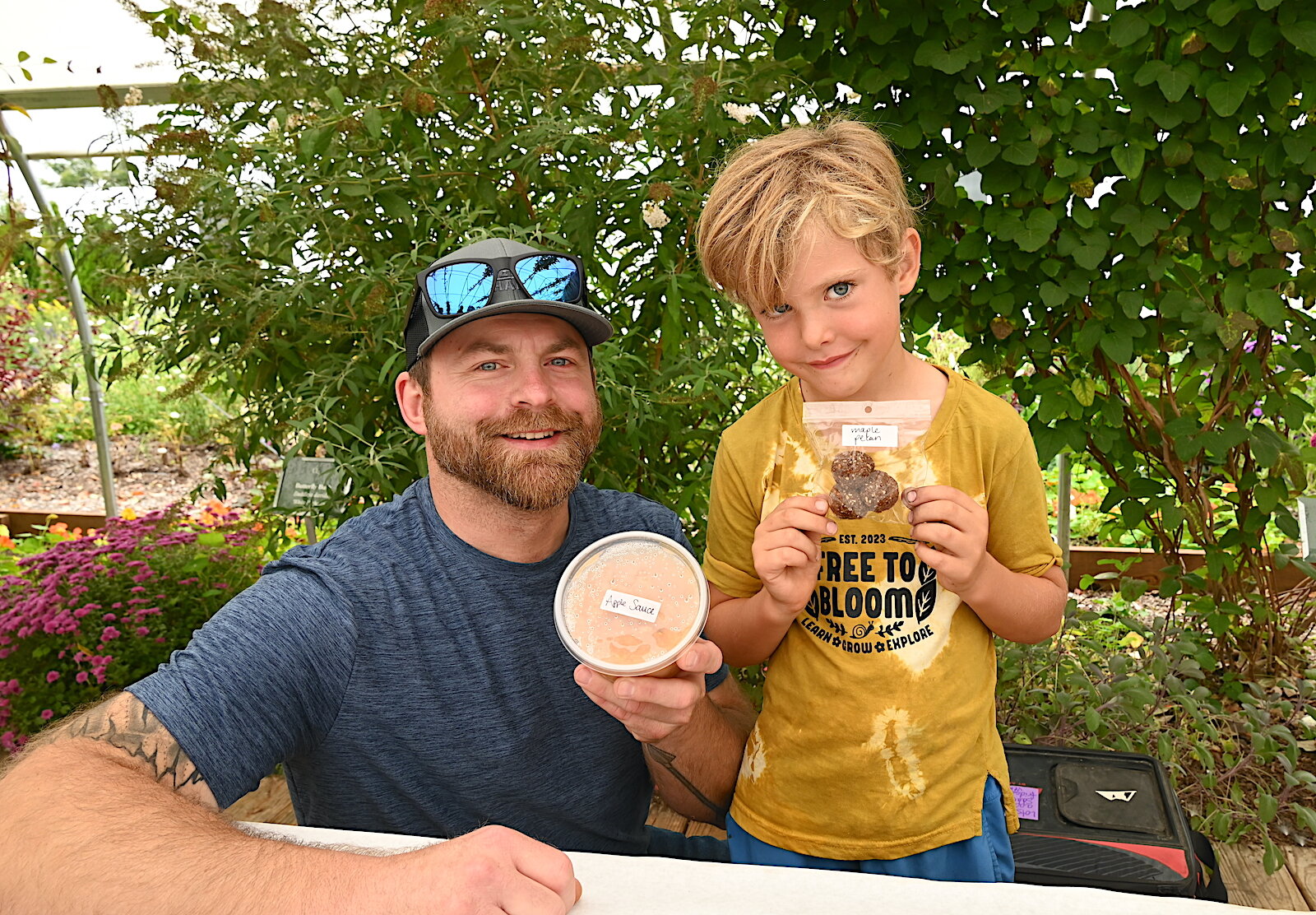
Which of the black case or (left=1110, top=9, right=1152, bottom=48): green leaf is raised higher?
(left=1110, top=9, right=1152, bottom=48): green leaf

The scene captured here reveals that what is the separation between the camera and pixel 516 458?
1.71m

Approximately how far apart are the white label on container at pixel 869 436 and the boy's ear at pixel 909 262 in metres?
0.29

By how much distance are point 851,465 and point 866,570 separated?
0.66 feet

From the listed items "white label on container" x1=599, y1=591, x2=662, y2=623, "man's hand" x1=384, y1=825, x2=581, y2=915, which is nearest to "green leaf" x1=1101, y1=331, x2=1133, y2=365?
"white label on container" x1=599, y1=591, x2=662, y2=623

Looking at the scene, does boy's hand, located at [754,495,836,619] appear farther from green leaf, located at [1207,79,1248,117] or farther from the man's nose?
green leaf, located at [1207,79,1248,117]

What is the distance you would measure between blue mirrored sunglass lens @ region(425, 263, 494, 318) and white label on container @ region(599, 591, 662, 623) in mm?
664

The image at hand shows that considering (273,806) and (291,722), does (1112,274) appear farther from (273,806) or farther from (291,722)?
(273,806)

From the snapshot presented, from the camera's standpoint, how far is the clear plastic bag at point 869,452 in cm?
146

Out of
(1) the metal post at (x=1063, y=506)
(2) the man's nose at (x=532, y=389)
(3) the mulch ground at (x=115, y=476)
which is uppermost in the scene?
(2) the man's nose at (x=532, y=389)

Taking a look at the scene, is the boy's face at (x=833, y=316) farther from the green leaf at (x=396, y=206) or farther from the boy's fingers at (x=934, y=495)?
the green leaf at (x=396, y=206)

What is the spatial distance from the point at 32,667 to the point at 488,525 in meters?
2.60

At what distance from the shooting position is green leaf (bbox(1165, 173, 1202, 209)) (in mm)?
2812

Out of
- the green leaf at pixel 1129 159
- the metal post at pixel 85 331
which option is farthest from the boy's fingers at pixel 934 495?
the metal post at pixel 85 331

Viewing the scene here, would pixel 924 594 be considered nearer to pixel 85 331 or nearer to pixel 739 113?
pixel 739 113
